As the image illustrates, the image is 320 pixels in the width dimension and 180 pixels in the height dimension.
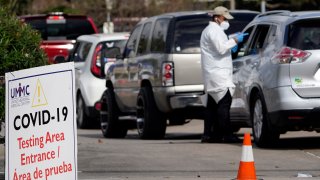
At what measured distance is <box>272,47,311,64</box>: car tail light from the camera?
12.6 metres

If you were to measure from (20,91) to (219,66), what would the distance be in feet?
19.1

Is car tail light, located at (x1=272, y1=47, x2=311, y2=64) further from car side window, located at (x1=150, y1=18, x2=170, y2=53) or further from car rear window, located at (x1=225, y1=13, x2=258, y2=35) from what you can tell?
car rear window, located at (x1=225, y1=13, x2=258, y2=35)

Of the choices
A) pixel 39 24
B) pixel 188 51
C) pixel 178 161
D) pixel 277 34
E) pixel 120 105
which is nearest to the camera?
pixel 178 161

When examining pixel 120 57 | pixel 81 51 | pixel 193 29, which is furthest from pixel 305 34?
pixel 81 51

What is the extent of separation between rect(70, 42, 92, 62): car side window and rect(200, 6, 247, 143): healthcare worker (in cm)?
675

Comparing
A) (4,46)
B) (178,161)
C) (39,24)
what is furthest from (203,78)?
(39,24)

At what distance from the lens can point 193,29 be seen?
1572cm

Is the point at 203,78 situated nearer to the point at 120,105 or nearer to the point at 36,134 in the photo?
the point at 120,105

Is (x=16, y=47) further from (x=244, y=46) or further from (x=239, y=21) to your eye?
(x=239, y=21)

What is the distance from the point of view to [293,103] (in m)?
12.6

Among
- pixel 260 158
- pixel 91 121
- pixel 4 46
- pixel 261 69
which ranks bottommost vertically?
pixel 91 121

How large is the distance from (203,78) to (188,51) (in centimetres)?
123

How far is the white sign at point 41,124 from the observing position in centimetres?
820

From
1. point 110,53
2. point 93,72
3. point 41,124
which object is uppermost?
point 41,124
